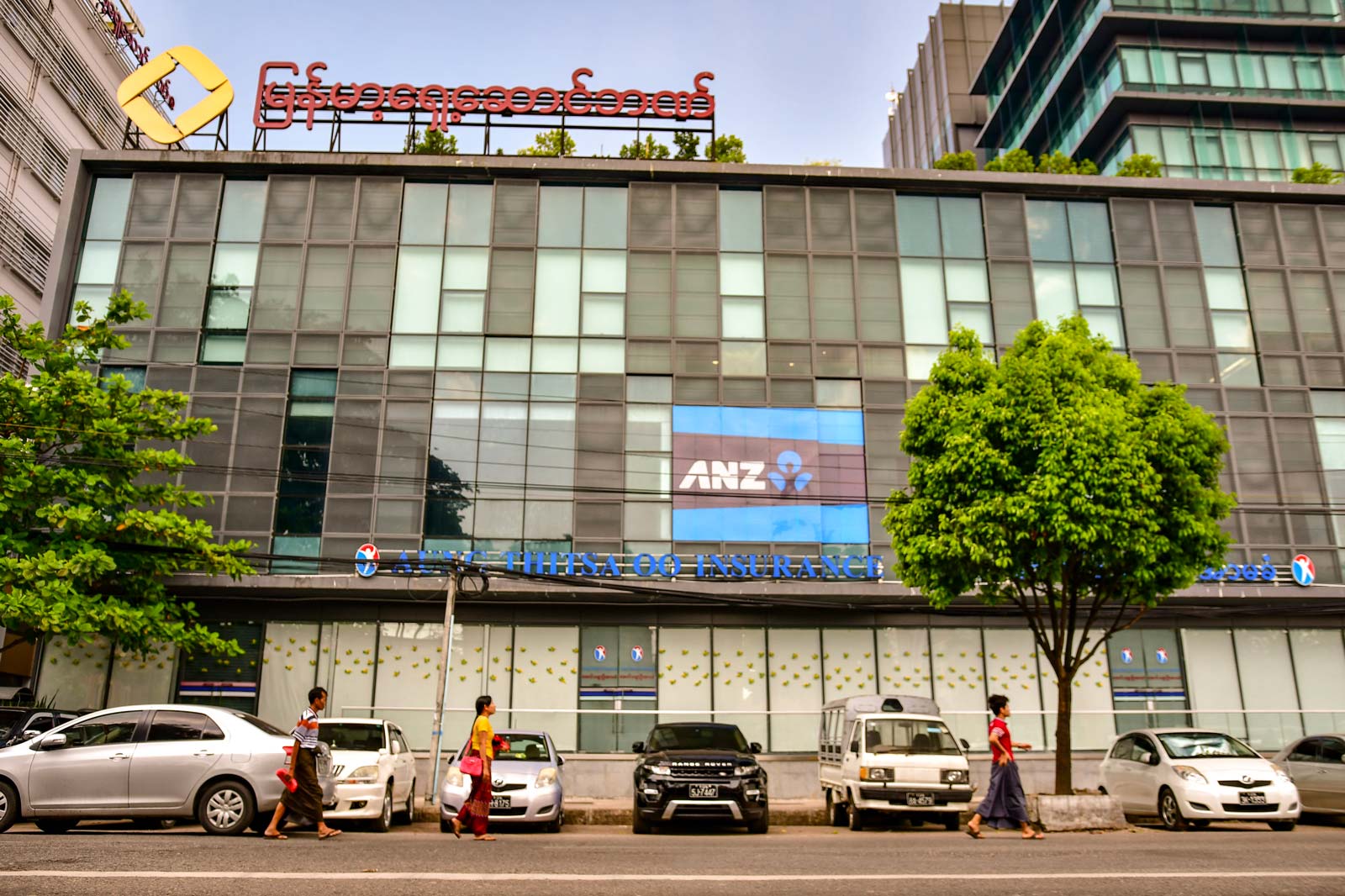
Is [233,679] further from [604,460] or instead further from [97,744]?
[97,744]

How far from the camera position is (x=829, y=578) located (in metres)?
26.2

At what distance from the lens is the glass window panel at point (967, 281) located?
1155 inches

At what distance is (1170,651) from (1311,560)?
477cm

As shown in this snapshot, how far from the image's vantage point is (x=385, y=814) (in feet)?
47.6

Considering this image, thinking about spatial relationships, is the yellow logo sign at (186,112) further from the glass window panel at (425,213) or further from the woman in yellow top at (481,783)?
the woman in yellow top at (481,783)

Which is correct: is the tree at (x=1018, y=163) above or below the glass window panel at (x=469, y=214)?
above

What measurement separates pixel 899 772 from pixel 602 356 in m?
16.1

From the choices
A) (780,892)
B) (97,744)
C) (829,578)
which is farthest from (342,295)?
(780,892)

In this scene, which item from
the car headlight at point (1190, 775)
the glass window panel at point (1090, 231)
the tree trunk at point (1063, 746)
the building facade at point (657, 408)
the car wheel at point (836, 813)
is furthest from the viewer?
the glass window panel at point (1090, 231)

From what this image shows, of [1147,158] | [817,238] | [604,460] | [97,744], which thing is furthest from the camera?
[1147,158]

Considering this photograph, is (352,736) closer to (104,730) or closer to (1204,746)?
(104,730)

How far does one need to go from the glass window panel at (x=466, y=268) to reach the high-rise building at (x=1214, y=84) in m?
32.2

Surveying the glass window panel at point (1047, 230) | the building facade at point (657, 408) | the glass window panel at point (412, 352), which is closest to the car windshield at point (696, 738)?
the building facade at point (657, 408)

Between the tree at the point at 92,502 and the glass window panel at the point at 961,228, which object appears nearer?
the tree at the point at 92,502
